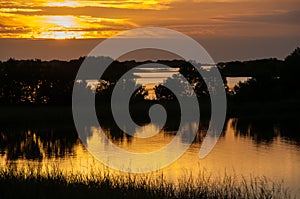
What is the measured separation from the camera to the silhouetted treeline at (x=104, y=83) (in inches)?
1495

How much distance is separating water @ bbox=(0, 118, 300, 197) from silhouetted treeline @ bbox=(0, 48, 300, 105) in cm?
516

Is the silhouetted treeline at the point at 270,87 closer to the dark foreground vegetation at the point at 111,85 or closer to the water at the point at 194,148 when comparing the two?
the dark foreground vegetation at the point at 111,85

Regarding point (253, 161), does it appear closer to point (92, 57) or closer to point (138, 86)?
point (138, 86)

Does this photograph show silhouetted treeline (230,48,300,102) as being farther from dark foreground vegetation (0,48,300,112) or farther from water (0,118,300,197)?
water (0,118,300,197)

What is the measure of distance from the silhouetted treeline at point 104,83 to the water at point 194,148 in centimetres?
516

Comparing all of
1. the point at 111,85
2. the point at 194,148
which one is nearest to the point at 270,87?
the point at 111,85

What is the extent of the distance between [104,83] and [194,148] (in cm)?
1659

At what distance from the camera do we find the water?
61.8ft

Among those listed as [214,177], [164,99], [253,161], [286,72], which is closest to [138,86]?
[164,99]

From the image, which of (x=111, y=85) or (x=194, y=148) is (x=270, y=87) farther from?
(x=194, y=148)

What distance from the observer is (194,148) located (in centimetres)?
2477

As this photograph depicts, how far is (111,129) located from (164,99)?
935 cm

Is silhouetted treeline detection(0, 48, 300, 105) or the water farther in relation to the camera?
silhouetted treeline detection(0, 48, 300, 105)

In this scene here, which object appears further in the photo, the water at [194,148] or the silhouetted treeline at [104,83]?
the silhouetted treeline at [104,83]
